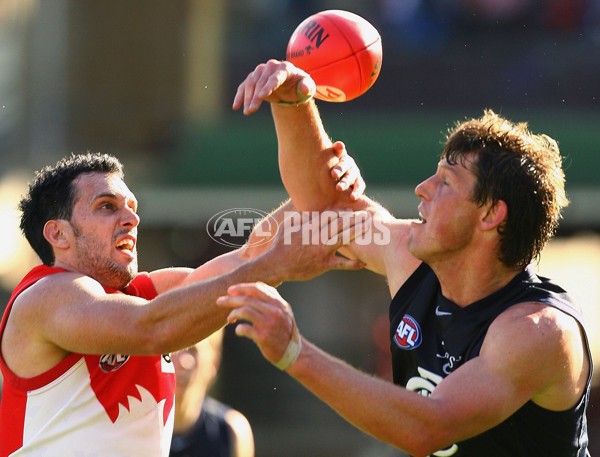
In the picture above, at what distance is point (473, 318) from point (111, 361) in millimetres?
1876

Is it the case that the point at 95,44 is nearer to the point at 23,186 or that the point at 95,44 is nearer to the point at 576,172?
the point at 23,186

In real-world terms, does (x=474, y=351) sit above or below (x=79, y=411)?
above

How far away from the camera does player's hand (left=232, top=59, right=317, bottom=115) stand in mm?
5770

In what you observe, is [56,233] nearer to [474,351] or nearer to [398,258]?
[398,258]

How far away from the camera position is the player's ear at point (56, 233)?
242 inches

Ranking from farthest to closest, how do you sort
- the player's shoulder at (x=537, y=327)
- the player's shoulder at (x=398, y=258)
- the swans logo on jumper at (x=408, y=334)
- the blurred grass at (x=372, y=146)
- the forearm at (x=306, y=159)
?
the blurred grass at (x=372, y=146) → the forearm at (x=306, y=159) → the player's shoulder at (x=398, y=258) → the swans logo on jumper at (x=408, y=334) → the player's shoulder at (x=537, y=327)

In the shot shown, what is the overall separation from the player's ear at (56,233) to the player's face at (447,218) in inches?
72.2

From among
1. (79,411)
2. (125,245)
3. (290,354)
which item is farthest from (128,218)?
(290,354)

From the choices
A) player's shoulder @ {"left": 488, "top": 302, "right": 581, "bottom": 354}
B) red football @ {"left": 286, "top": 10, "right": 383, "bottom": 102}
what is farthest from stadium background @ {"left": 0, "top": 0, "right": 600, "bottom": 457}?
player's shoulder @ {"left": 488, "top": 302, "right": 581, "bottom": 354}

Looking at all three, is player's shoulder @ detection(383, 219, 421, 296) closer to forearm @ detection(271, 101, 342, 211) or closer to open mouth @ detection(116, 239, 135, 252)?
forearm @ detection(271, 101, 342, 211)

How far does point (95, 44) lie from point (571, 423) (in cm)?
1671

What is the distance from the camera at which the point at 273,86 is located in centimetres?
580

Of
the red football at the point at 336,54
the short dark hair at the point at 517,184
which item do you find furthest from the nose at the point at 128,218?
the short dark hair at the point at 517,184

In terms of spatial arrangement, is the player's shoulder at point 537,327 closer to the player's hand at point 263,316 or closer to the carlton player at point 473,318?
the carlton player at point 473,318
